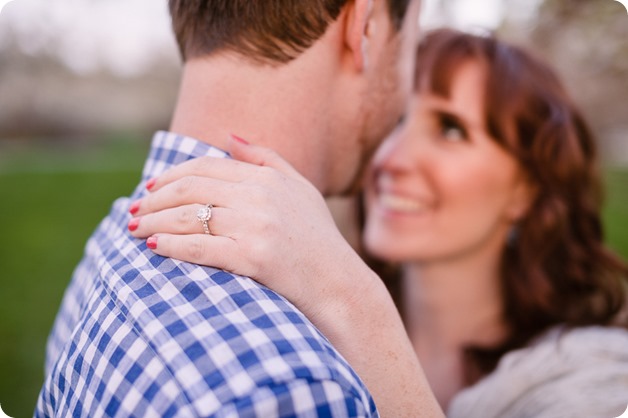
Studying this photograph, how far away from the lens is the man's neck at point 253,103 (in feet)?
4.52

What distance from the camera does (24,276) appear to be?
8.41 metres

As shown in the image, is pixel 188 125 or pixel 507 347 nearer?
pixel 188 125

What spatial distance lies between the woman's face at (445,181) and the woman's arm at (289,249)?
1.41 meters

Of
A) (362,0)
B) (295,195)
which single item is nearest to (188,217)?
(295,195)

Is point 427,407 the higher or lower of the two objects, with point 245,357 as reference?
lower

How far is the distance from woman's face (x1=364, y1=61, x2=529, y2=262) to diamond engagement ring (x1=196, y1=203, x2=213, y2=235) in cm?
161

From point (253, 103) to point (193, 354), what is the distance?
2.07 ft

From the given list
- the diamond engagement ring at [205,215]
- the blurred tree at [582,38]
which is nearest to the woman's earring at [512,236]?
the blurred tree at [582,38]

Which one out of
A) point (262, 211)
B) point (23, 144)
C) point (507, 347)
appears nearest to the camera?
point (262, 211)

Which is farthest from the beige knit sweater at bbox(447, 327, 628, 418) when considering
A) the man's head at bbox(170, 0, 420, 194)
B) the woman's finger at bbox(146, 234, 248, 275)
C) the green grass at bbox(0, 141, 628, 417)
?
the green grass at bbox(0, 141, 628, 417)

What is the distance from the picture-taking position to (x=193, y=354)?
989 mm

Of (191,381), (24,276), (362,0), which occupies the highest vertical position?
(362,0)

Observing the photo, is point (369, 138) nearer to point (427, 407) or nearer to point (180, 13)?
point (180, 13)

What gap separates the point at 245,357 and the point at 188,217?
36 cm
